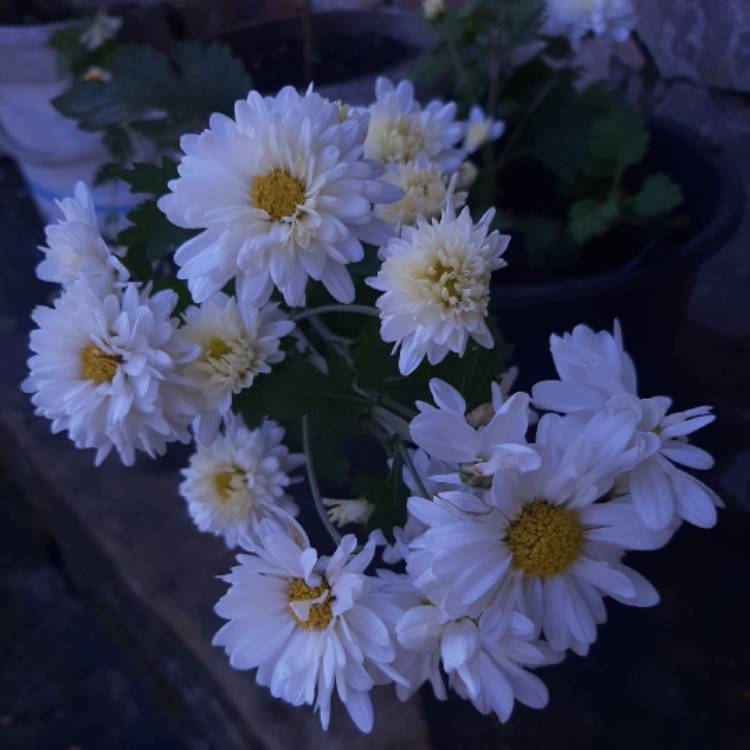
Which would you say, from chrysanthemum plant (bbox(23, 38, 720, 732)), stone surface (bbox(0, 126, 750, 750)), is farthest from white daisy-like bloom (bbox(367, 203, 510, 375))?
stone surface (bbox(0, 126, 750, 750))

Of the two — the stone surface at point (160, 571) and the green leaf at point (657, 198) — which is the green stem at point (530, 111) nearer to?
the green leaf at point (657, 198)

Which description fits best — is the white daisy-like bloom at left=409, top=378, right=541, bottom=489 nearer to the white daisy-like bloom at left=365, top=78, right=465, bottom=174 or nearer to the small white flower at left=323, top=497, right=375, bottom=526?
the small white flower at left=323, top=497, right=375, bottom=526

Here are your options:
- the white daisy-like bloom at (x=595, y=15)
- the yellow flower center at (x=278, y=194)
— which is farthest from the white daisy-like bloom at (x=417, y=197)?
the white daisy-like bloom at (x=595, y=15)

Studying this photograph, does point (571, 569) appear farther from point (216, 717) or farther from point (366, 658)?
point (216, 717)

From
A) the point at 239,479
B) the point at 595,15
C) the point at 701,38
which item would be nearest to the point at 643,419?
the point at 239,479

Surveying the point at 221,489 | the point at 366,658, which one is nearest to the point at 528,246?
the point at 221,489
